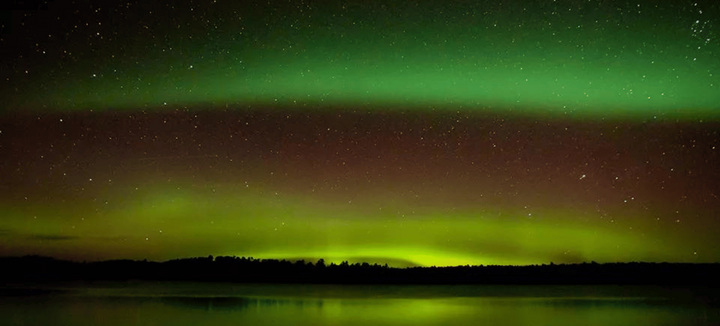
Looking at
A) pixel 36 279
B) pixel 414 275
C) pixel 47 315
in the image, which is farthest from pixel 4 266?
pixel 47 315

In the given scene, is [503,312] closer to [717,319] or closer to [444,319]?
[444,319]

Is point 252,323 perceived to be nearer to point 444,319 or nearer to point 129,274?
point 444,319

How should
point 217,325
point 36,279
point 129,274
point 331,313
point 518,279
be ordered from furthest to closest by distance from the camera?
point 518,279 → point 129,274 → point 36,279 → point 331,313 → point 217,325

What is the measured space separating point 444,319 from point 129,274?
45.4 metres

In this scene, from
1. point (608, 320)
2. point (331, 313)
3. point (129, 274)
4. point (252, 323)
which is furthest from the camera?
point (129, 274)

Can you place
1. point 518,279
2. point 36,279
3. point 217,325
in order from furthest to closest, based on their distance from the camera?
1. point 518,279
2. point 36,279
3. point 217,325

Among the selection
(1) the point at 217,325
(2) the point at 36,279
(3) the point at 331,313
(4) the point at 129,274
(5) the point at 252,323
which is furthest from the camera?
(4) the point at 129,274

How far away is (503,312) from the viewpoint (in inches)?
896

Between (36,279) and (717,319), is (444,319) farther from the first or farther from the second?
(36,279)

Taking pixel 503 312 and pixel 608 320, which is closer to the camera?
pixel 608 320

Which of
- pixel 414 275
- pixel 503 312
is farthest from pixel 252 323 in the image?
pixel 414 275

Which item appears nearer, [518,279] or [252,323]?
[252,323]

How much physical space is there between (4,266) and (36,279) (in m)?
4.23

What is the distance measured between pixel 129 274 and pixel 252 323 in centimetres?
4512
